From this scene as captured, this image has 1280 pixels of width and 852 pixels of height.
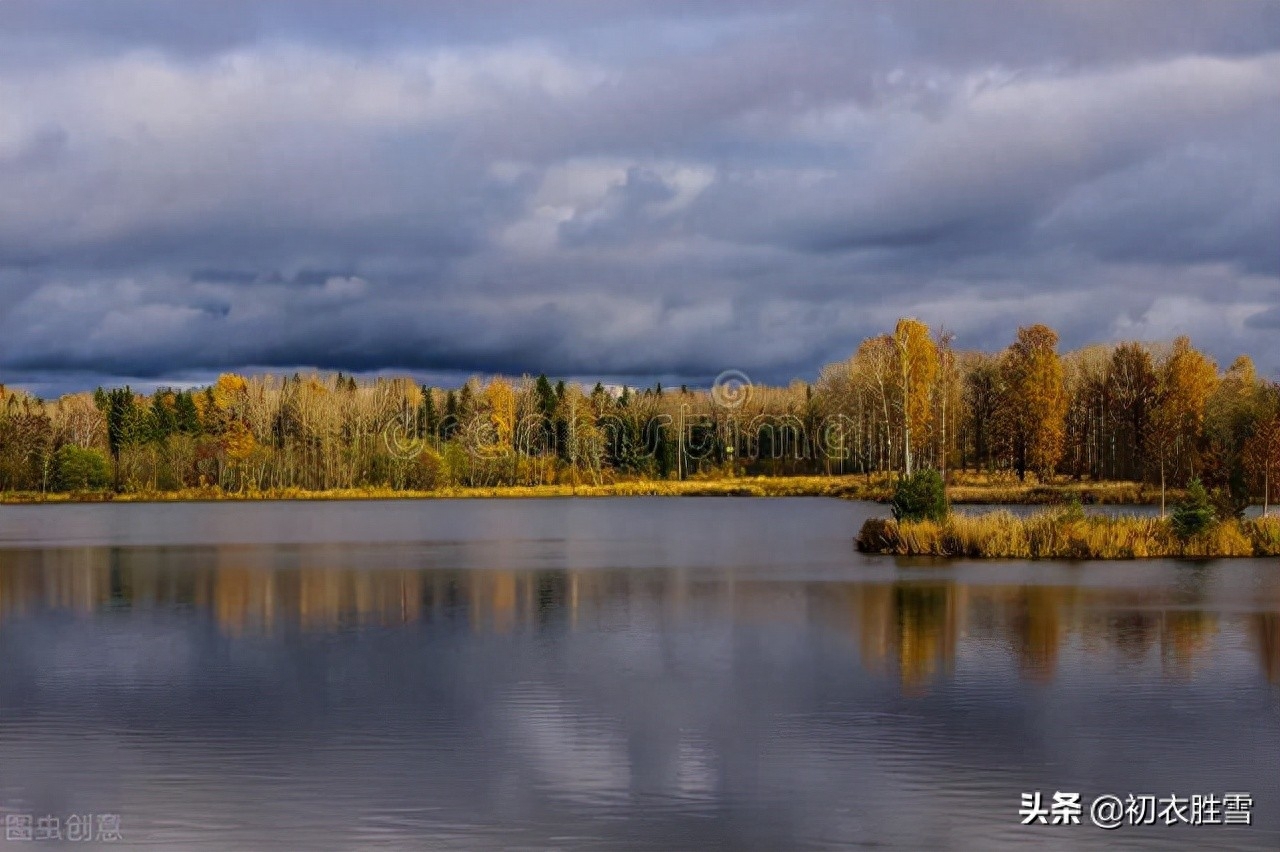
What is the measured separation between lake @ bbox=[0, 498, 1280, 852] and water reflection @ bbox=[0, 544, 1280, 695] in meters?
0.12

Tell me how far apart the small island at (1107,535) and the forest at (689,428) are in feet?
77.7

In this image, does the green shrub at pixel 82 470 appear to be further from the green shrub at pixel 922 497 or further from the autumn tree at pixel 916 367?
the green shrub at pixel 922 497

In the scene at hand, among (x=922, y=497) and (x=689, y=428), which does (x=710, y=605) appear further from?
(x=689, y=428)

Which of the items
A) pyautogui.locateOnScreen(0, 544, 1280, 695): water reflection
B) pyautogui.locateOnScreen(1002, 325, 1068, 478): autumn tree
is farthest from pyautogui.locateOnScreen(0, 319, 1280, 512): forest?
pyautogui.locateOnScreen(0, 544, 1280, 695): water reflection

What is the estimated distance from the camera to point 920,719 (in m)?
13.8

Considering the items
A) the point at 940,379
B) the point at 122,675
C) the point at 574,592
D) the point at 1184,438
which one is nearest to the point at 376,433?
the point at 940,379

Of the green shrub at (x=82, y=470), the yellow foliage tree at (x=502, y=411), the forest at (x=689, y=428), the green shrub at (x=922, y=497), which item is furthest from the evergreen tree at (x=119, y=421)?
the green shrub at (x=922, y=497)

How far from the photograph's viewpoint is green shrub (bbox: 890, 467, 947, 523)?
33.9 m

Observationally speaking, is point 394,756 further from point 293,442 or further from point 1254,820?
point 293,442

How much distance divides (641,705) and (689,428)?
9974cm

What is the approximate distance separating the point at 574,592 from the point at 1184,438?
50790mm

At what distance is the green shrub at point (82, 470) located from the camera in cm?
9388

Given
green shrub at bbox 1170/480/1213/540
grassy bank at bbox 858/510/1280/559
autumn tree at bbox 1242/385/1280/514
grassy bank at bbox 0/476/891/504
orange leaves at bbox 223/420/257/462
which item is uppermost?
orange leaves at bbox 223/420/257/462

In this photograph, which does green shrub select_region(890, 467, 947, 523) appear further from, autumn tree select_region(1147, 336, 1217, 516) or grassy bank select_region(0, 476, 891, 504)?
grassy bank select_region(0, 476, 891, 504)
